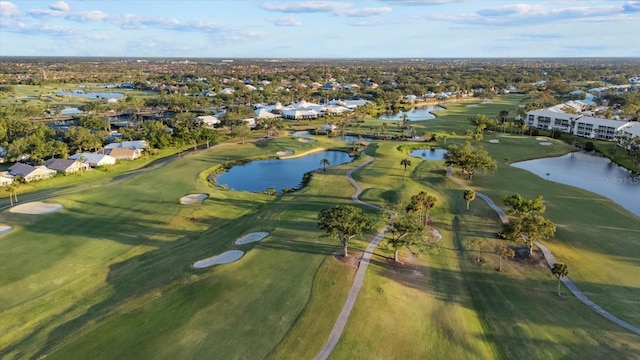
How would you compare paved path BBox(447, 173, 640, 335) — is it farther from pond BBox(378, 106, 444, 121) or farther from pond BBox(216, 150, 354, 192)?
pond BBox(378, 106, 444, 121)

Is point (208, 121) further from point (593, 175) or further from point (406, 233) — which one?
point (406, 233)

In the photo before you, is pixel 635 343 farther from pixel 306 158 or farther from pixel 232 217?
pixel 306 158

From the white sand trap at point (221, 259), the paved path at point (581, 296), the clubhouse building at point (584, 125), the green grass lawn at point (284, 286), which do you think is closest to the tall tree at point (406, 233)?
the green grass lawn at point (284, 286)

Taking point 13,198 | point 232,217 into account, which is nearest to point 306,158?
point 232,217

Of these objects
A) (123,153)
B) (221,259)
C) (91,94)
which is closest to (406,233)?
(221,259)

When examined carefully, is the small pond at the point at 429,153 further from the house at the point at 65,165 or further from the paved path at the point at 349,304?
the house at the point at 65,165
